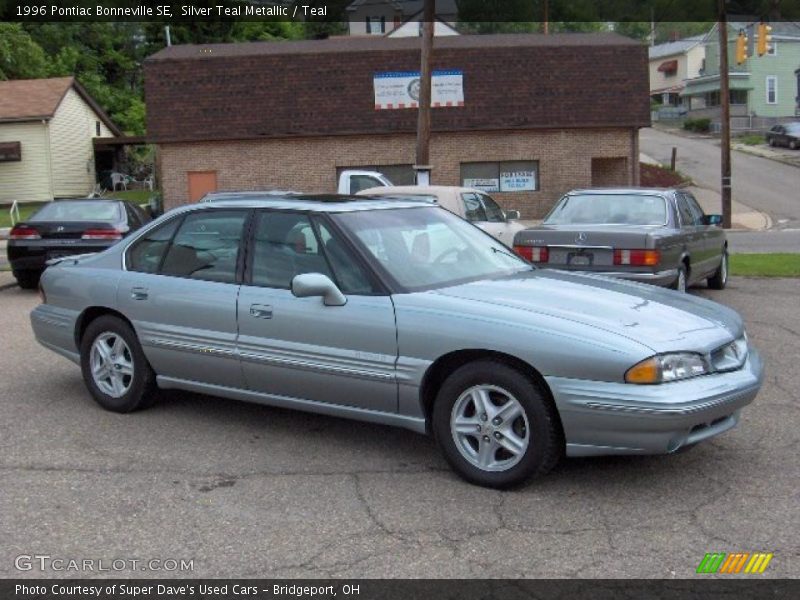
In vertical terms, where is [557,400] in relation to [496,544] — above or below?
above

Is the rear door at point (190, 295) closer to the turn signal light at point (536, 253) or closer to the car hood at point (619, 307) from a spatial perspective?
the car hood at point (619, 307)

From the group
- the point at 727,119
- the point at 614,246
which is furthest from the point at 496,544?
the point at 727,119

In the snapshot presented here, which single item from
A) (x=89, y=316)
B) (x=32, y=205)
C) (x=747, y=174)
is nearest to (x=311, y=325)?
(x=89, y=316)

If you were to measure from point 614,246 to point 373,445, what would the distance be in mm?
4971

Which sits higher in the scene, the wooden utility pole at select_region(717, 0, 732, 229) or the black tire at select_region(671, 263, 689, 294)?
the wooden utility pole at select_region(717, 0, 732, 229)

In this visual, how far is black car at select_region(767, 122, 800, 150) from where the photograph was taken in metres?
50.8

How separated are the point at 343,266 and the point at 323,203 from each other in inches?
25.3

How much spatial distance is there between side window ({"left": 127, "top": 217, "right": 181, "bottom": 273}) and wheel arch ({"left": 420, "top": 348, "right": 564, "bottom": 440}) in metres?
2.34

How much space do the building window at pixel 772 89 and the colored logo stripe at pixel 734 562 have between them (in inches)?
2735

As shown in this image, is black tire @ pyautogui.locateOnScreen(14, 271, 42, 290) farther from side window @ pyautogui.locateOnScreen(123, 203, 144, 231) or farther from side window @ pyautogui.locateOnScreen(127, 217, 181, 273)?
side window @ pyautogui.locateOnScreen(127, 217, 181, 273)

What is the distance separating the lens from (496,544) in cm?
422

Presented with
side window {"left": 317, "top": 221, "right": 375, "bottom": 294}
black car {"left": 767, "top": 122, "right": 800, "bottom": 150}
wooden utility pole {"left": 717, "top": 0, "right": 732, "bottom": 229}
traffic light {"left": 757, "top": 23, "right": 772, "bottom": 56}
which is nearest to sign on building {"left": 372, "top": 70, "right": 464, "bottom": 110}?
wooden utility pole {"left": 717, "top": 0, "right": 732, "bottom": 229}

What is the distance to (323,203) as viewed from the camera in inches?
236
